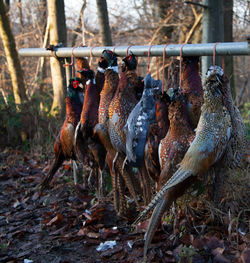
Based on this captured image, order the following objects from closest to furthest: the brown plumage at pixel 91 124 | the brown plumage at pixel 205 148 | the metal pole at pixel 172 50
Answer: the brown plumage at pixel 205 148 < the metal pole at pixel 172 50 < the brown plumage at pixel 91 124

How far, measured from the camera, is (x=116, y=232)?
3.08 metres

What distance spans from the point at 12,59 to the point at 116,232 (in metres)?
5.23

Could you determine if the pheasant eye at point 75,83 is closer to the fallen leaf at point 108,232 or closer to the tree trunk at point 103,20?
the fallen leaf at point 108,232

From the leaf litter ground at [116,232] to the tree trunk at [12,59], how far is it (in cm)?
347

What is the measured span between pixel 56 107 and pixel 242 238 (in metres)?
4.69

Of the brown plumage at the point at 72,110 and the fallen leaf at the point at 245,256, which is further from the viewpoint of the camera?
the brown plumage at the point at 72,110

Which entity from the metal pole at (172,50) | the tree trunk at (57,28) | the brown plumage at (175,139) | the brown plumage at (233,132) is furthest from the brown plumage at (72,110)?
the tree trunk at (57,28)

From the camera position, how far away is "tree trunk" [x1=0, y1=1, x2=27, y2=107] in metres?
6.88

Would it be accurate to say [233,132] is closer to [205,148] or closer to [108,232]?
[205,148]

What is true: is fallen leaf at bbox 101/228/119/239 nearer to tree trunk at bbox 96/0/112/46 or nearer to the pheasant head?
the pheasant head

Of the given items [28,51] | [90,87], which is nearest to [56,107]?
[28,51]

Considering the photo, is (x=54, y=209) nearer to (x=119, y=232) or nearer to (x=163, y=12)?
(x=119, y=232)

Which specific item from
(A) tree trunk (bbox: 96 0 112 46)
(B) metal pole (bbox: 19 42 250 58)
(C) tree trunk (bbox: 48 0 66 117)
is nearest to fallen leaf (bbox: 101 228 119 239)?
(B) metal pole (bbox: 19 42 250 58)

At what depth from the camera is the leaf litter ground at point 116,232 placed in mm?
2555
